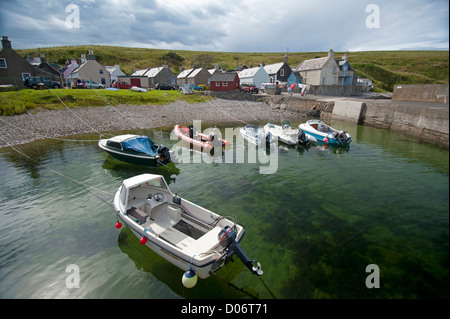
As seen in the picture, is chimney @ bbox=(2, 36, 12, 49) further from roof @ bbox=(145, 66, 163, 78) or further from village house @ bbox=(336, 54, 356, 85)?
village house @ bbox=(336, 54, 356, 85)

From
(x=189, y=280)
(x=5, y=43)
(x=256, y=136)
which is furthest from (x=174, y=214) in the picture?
(x=5, y=43)

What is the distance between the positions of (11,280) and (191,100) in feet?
135

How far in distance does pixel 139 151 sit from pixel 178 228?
9.29 meters

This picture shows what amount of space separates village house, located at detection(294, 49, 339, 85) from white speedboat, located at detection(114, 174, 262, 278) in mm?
65135

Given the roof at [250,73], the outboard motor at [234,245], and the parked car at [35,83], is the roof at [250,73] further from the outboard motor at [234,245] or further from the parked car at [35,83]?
the outboard motor at [234,245]

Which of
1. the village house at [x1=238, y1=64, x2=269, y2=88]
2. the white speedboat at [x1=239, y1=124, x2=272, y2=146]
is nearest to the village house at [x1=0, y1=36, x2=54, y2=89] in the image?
the white speedboat at [x1=239, y1=124, x2=272, y2=146]

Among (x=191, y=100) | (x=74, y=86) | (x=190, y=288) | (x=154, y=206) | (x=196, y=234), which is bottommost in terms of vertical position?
(x=190, y=288)

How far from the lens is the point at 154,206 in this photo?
10.9 meters

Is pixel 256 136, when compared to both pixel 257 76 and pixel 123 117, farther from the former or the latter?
pixel 257 76

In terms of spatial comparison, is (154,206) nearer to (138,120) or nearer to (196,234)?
(196,234)

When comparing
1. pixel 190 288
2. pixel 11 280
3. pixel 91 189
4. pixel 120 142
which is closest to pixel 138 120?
pixel 120 142

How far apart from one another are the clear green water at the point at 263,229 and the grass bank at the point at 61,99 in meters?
15.6

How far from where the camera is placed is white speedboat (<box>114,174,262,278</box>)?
7848mm

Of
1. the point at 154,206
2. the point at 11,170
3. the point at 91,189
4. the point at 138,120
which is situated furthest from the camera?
the point at 138,120
